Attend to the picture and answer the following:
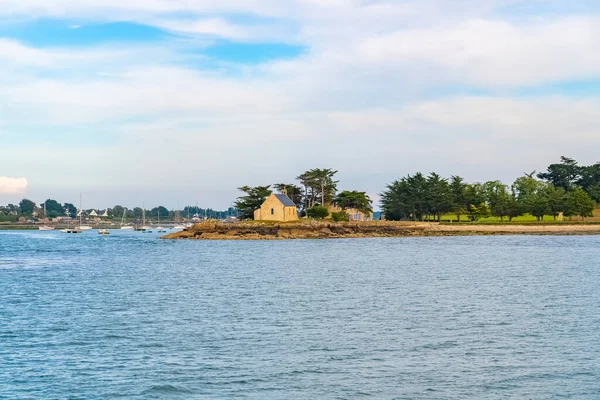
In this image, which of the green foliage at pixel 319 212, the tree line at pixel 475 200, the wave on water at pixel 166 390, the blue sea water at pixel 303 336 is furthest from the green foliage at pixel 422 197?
the wave on water at pixel 166 390

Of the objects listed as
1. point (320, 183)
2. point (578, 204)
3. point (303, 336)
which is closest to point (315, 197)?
point (320, 183)

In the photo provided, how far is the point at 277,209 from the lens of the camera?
13112 centimetres

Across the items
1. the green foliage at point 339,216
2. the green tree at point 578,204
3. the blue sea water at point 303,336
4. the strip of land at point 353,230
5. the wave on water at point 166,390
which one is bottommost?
the wave on water at point 166,390

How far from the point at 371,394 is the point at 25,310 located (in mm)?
22758

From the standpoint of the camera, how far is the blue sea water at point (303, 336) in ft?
64.4

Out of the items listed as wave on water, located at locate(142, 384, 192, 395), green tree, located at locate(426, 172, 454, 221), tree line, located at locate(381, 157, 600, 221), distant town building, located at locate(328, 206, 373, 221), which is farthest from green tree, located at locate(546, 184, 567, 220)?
wave on water, located at locate(142, 384, 192, 395)

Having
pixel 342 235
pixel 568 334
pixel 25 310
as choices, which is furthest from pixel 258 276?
pixel 342 235

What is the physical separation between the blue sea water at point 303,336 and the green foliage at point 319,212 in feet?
271

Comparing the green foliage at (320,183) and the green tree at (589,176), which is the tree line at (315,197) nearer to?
the green foliage at (320,183)

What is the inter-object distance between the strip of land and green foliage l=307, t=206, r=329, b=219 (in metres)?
7.07

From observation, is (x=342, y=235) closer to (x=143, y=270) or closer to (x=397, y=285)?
(x=143, y=270)

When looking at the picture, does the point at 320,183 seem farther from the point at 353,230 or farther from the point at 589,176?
the point at 589,176

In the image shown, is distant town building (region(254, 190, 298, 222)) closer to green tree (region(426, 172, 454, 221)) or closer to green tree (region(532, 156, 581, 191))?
green tree (region(426, 172, 454, 221))

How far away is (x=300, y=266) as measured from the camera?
2434 inches
